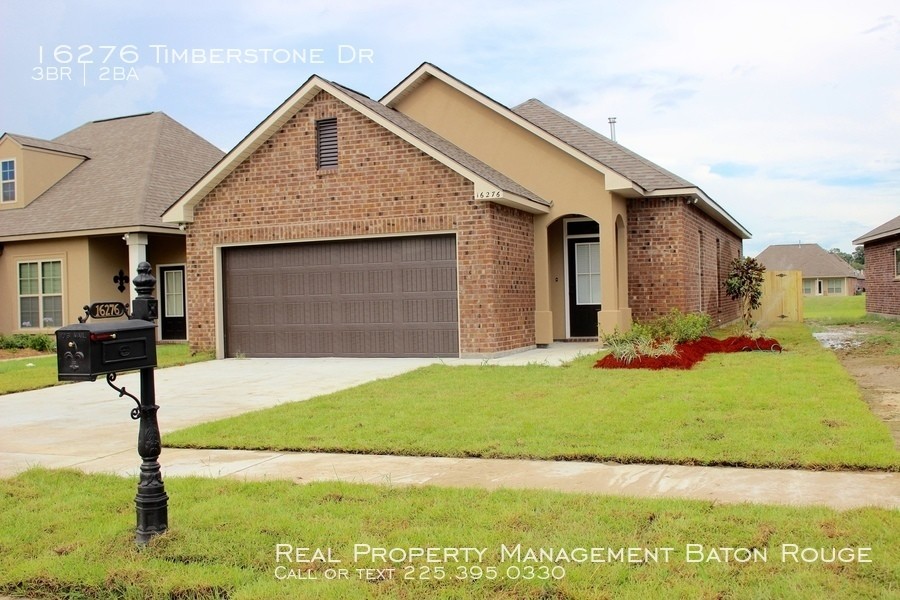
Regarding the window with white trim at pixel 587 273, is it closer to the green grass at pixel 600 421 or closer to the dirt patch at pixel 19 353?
the green grass at pixel 600 421

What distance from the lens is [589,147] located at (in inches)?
810

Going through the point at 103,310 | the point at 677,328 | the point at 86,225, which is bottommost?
the point at 677,328

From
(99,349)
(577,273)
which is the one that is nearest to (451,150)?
(577,273)

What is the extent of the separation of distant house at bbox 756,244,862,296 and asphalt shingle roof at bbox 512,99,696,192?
5938 cm

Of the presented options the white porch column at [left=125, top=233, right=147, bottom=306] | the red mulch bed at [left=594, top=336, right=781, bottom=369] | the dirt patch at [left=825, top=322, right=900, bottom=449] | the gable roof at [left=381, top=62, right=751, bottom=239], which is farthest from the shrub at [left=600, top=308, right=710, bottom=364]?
the white porch column at [left=125, top=233, right=147, bottom=306]

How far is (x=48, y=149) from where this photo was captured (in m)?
25.4

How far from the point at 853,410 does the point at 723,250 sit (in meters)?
20.0

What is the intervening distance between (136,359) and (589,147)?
1686cm

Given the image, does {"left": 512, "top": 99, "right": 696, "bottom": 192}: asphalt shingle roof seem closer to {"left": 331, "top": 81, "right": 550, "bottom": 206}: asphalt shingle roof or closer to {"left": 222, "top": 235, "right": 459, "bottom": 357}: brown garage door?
{"left": 331, "top": 81, "right": 550, "bottom": 206}: asphalt shingle roof

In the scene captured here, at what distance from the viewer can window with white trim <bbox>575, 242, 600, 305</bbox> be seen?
1966 cm

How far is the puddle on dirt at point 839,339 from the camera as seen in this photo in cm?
1805

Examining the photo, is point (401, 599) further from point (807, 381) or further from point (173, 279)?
point (173, 279)

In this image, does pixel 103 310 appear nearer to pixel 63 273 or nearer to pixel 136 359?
pixel 136 359

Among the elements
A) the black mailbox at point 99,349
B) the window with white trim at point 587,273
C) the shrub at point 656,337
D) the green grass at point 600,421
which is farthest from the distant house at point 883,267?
the black mailbox at point 99,349
